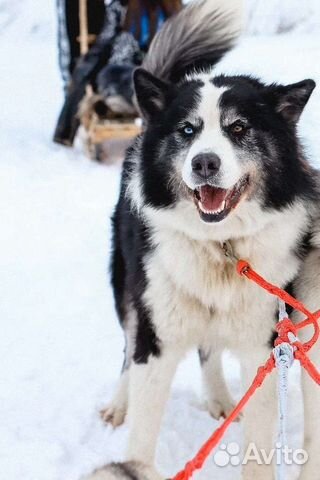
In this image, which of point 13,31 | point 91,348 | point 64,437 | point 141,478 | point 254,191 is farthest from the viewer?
point 13,31

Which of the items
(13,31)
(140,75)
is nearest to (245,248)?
(140,75)

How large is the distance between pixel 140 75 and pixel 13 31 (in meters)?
9.35

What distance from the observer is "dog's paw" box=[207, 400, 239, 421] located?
2520 millimetres

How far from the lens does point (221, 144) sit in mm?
1725

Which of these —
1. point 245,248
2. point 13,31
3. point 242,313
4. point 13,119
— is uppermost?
point 245,248

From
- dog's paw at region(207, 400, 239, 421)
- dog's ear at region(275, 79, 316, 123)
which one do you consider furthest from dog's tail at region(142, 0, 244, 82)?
dog's paw at region(207, 400, 239, 421)

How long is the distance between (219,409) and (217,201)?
3.36 feet

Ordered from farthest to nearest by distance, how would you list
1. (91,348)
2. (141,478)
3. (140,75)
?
1. (91,348)
2. (140,75)
3. (141,478)

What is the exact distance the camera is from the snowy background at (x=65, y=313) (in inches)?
90.0

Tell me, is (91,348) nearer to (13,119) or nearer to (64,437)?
(64,437)

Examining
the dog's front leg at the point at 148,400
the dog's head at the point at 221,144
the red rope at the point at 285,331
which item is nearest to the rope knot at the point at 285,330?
the red rope at the point at 285,331

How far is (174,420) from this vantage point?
249 centimetres

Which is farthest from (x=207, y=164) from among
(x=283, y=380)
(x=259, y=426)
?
(x=259, y=426)

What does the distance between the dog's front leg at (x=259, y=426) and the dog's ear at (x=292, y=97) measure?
676 millimetres
